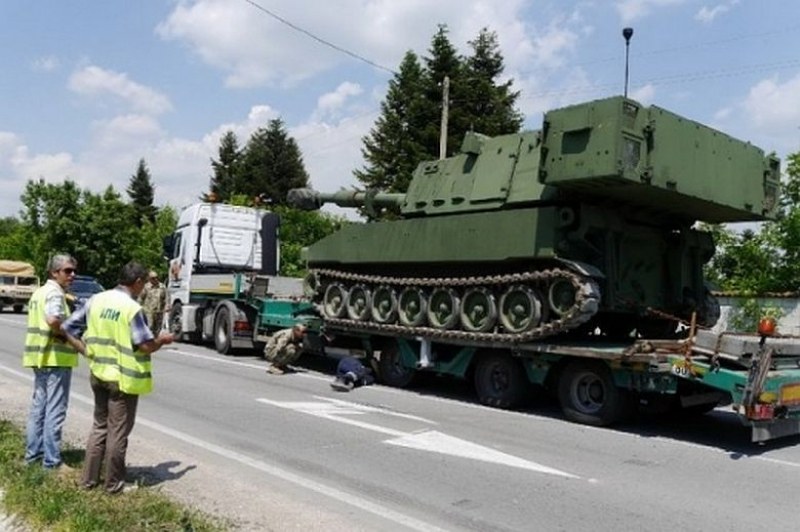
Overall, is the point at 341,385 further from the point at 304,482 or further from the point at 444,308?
the point at 304,482

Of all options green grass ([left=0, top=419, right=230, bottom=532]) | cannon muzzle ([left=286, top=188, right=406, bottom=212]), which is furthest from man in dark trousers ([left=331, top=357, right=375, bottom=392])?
green grass ([left=0, top=419, right=230, bottom=532])

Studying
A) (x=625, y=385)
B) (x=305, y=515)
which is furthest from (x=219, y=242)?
(x=305, y=515)

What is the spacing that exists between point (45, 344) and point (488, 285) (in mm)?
6549

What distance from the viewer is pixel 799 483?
7234mm

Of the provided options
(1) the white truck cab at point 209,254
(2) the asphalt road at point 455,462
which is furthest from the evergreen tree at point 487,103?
(2) the asphalt road at point 455,462

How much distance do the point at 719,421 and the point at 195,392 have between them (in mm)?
6882

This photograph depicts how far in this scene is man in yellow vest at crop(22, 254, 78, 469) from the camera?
6223 millimetres

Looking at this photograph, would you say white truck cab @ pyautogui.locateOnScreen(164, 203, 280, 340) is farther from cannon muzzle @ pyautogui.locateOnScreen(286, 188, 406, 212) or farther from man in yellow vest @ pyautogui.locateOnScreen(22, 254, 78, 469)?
man in yellow vest @ pyautogui.locateOnScreen(22, 254, 78, 469)

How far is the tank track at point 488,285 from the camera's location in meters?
10.1

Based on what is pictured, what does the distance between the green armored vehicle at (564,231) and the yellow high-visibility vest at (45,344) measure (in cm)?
592

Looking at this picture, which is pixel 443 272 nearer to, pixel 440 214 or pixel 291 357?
pixel 440 214

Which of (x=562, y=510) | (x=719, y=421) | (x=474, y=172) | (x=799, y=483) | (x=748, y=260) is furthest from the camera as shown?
(x=748, y=260)

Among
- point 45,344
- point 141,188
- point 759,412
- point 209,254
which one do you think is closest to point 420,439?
point 759,412

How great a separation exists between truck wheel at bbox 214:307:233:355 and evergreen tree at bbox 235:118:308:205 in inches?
1463
